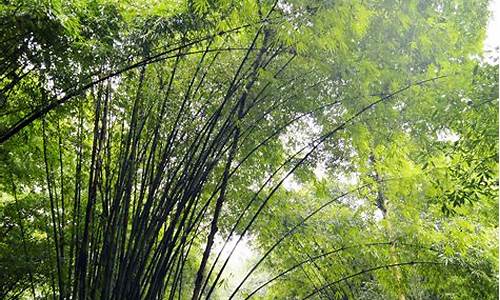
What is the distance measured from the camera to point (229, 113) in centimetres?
320

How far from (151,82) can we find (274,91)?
3.19 ft

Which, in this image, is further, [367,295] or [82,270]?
[367,295]

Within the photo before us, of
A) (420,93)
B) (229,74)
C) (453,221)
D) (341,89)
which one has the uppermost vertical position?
(229,74)

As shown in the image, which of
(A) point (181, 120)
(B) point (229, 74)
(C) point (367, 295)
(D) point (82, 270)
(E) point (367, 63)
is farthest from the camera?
(C) point (367, 295)

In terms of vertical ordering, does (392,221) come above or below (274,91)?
below

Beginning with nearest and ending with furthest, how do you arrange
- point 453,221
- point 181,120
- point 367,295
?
point 181,120 < point 453,221 < point 367,295

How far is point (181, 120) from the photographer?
3.20m

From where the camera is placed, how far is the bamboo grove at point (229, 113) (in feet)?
8.10

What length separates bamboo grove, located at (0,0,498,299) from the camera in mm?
2469

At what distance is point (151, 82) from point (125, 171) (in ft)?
2.45

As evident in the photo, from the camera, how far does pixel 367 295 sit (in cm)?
605

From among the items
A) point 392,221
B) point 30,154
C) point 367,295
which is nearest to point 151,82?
point 30,154

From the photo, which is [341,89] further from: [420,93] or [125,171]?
[125,171]

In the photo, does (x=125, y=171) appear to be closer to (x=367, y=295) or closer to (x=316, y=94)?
(x=316, y=94)
